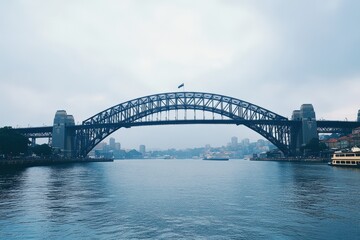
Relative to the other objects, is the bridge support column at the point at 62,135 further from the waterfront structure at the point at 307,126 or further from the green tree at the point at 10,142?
the waterfront structure at the point at 307,126

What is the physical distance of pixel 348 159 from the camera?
244 ft

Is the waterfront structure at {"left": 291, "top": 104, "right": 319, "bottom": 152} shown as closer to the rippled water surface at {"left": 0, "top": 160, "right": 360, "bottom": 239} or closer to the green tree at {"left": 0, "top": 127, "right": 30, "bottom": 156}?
the rippled water surface at {"left": 0, "top": 160, "right": 360, "bottom": 239}

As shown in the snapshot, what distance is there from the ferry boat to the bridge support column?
96107 mm

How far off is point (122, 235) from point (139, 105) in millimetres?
114874

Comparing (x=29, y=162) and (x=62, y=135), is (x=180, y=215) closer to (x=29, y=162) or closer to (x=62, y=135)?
(x=29, y=162)

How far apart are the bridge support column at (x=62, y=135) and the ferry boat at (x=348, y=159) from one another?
96.1 m

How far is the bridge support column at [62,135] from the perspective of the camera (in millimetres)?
125256

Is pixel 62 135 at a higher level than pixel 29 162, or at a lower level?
higher

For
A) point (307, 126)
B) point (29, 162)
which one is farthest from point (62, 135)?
point (307, 126)

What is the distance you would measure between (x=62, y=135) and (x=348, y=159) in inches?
3942

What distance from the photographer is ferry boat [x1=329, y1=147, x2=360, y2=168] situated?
7118cm

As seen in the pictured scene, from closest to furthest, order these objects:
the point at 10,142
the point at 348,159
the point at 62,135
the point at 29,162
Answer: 1. the point at 348,159
2. the point at 10,142
3. the point at 29,162
4. the point at 62,135

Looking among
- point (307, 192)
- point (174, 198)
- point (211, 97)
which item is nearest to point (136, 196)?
point (174, 198)

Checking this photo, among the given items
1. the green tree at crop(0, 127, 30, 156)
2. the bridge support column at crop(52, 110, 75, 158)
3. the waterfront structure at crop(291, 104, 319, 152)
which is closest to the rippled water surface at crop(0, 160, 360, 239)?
the green tree at crop(0, 127, 30, 156)
